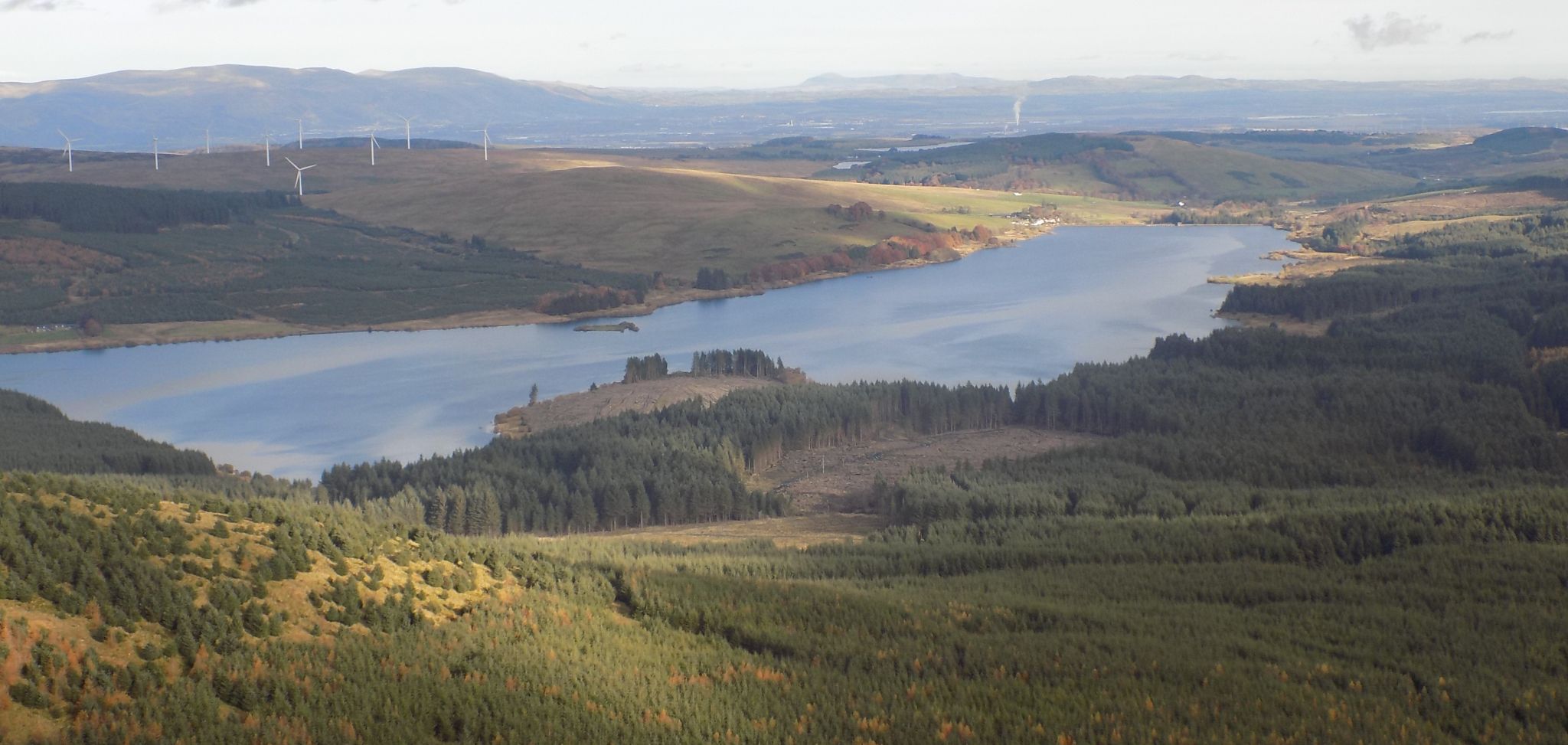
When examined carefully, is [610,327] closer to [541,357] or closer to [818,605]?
[541,357]

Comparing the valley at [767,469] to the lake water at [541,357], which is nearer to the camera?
the valley at [767,469]

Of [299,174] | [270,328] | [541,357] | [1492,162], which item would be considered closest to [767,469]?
[541,357]

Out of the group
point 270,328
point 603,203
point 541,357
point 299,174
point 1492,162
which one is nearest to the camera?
point 541,357

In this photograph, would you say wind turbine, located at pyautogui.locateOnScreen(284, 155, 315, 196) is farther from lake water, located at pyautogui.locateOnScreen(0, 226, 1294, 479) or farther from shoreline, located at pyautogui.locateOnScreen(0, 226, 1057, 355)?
lake water, located at pyautogui.locateOnScreen(0, 226, 1294, 479)

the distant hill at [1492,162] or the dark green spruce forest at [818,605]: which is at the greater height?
Result: the distant hill at [1492,162]

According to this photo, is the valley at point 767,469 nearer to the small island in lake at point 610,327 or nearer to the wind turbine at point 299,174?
the small island in lake at point 610,327

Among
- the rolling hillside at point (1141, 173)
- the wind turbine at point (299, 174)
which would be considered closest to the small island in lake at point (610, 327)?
the wind turbine at point (299, 174)
